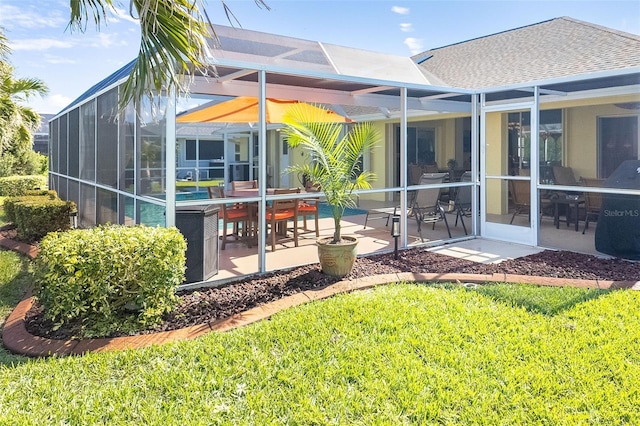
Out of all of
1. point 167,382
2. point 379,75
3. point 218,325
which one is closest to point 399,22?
point 379,75

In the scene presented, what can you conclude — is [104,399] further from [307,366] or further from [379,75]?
[379,75]

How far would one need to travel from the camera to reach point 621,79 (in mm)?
8375

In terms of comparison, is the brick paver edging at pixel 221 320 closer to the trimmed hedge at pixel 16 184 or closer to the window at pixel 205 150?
the trimmed hedge at pixel 16 184

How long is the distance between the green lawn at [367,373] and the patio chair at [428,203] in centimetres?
453

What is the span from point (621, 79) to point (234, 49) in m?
6.80

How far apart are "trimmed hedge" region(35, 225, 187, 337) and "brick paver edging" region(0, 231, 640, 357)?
24 cm

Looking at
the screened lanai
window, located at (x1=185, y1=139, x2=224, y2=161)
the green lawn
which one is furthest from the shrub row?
window, located at (x1=185, y1=139, x2=224, y2=161)

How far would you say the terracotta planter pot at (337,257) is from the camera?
20.7 ft

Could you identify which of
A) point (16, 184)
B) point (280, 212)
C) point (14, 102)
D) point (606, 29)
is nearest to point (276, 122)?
point (280, 212)

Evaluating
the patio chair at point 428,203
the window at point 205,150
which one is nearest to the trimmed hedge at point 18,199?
the patio chair at point 428,203

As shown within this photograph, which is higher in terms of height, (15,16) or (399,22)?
(399,22)

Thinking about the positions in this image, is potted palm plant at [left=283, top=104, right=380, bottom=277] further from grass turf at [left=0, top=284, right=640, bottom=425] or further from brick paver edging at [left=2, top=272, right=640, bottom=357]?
grass turf at [left=0, top=284, right=640, bottom=425]

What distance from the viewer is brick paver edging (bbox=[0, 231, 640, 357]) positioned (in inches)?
170

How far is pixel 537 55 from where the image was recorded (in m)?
12.4
